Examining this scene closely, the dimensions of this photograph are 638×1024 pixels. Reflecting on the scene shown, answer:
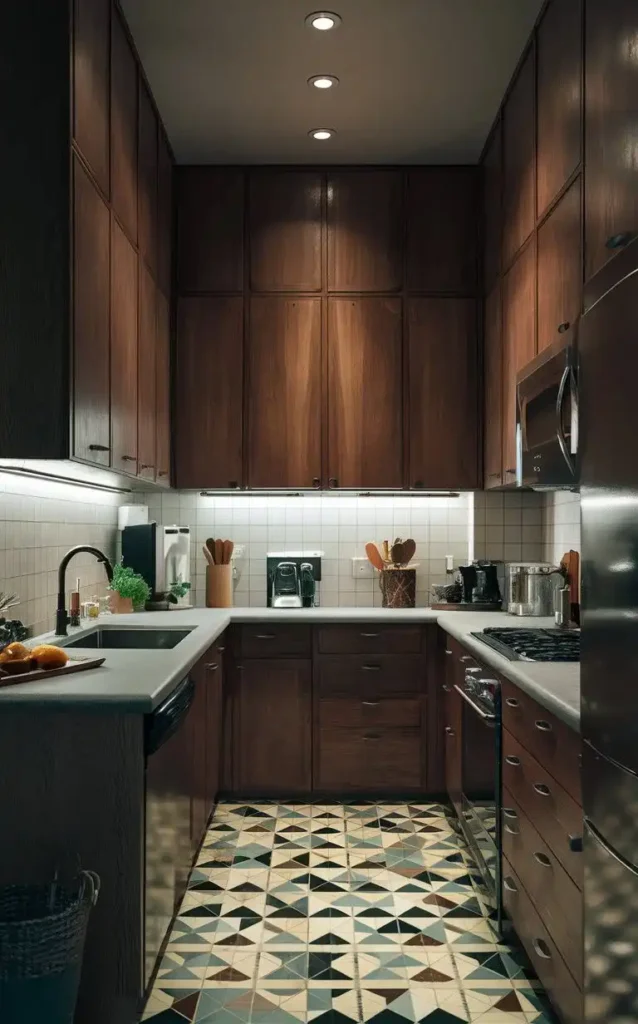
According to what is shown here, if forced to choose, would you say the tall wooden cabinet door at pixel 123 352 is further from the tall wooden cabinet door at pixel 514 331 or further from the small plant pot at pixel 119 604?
the tall wooden cabinet door at pixel 514 331

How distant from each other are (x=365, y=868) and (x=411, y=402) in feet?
7.09

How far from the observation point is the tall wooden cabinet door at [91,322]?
2.59 m

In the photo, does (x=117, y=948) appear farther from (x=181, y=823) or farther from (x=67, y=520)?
(x=67, y=520)

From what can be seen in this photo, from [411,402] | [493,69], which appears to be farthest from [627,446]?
[411,402]

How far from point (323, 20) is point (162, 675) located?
2295mm

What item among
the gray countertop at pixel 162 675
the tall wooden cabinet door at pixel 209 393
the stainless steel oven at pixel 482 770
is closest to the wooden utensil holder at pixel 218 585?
the tall wooden cabinet door at pixel 209 393

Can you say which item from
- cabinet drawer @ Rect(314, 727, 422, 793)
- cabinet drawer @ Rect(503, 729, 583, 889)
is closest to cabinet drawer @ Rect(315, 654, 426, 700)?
cabinet drawer @ Rect(314, 727, 422, 793)

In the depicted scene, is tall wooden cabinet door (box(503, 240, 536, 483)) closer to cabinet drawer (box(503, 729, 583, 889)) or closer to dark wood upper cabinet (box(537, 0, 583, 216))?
dark wood upper cabinet (box(537, 0, 583, 216))

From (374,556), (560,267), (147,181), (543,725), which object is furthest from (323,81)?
(543,725)

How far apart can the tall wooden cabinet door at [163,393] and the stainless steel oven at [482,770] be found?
64.7 inches

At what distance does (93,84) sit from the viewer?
2.77 meters

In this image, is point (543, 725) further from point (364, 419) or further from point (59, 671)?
point (364, 419)

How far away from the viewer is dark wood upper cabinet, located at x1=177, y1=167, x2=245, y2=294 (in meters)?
4.45

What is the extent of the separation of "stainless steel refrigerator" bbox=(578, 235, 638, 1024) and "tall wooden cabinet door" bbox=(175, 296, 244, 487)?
2.85m
